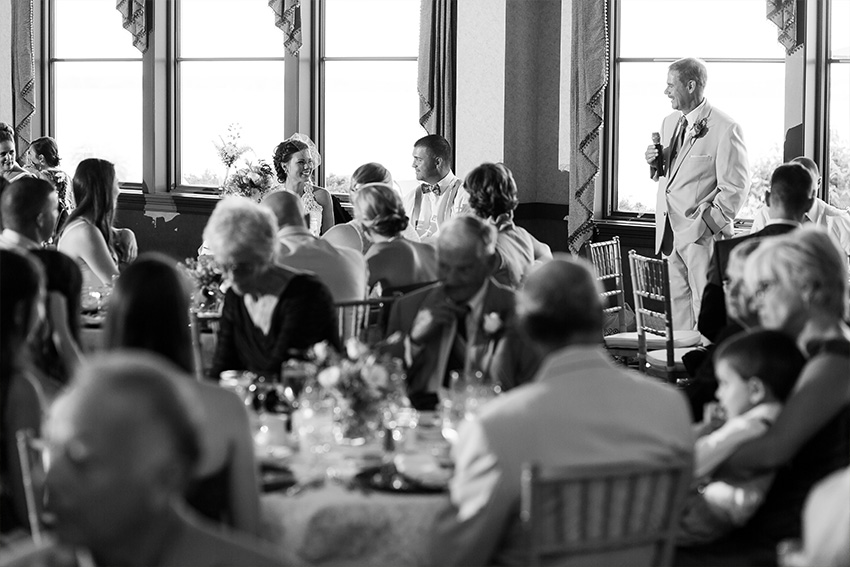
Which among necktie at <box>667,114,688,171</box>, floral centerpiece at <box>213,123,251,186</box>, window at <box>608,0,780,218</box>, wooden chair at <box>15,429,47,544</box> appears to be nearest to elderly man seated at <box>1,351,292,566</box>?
wooden chair at <box>15,429,47,544</box>

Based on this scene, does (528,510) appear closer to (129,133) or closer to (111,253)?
(111,253)

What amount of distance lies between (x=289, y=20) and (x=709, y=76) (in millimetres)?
3407

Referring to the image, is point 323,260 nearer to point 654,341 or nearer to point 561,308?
point 654,341

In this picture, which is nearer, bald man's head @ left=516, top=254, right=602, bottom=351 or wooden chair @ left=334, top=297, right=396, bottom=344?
bald man's head @ left=516, top=254, right=602, bottom=351

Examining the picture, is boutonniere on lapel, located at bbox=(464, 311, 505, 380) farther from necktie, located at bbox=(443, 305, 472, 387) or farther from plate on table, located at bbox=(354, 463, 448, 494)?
plate on table, located at bbox=(354, 463, 448, 494)

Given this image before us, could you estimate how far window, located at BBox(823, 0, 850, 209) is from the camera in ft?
27.3

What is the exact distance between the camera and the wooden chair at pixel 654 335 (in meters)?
6.08

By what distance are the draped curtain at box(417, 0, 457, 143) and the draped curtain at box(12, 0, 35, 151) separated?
3967 millimetres

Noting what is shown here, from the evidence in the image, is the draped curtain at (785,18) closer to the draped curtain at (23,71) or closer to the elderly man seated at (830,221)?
the elderly man seated at (830,221)

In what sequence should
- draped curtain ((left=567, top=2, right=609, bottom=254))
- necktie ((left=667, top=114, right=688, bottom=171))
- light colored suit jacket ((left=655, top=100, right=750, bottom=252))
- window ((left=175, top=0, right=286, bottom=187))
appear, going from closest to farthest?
1. light colored suit jacket ((left=655, top=100, right=750, bottom=252))
2. necktie ((left=667, top=114, right=688, bottom=171))
3. draped curtain ((left=567, top=2, right=609, bottom=254))
4. window ((left=175, top=0, right=286, bottom=187))

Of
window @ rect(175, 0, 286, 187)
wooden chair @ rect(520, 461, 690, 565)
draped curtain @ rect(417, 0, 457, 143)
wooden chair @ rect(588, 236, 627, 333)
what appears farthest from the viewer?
window @ rect(175, 0, 286, 187)

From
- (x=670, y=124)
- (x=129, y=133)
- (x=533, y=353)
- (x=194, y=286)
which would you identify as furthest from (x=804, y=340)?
(x=129, y=133)

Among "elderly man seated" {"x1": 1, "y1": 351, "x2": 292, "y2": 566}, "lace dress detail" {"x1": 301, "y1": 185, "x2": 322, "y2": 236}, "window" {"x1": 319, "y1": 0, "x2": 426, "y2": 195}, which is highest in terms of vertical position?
"window" {"x1": 319, "y1": 0, "x2": 426, "y2": 195}

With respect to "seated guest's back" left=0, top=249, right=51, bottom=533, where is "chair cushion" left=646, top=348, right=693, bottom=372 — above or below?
below
